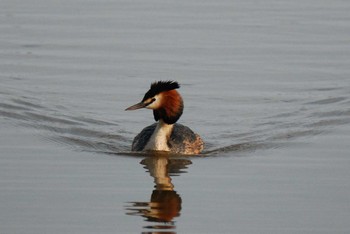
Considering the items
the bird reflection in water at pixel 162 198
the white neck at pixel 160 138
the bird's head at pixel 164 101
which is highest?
the bird's head at pixel 164 101

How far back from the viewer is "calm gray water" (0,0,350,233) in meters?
13.3

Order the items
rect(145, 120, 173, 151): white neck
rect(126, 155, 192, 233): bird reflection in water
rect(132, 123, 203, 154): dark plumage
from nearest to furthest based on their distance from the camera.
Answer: rect(126, 155, 192, 233): bird reflection in water
rect(145, 120, 173, 151): white neck
rect(132, 123, 203, 154): dark plumage

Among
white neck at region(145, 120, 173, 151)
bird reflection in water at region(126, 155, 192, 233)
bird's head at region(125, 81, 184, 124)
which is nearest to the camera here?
bird reflection in water at region(126, 155, 192, 233)

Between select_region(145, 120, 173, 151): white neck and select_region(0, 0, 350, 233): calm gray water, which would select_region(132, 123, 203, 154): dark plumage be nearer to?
select_region(145, 120, 173, 151): white neck

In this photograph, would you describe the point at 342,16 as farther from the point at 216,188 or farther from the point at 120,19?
the point at 216,188

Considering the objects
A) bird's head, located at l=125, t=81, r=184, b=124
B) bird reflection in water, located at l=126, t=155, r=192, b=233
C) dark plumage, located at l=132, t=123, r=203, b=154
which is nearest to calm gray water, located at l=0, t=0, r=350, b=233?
bird reflection in water, located at l=126, t=155, r=192, b=233

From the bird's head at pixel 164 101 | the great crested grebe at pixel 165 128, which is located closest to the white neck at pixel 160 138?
the great crested grebe at pixel 165 128

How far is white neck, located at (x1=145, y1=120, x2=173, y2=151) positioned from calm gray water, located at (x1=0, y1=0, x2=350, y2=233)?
0.97 feet

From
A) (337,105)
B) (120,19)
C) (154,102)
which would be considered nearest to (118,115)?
(154,102)

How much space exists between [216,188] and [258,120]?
5.44 metres

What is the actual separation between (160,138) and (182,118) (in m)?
2.82

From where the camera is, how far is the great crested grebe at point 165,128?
56.1ft

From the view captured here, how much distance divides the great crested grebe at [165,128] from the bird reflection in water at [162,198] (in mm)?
414

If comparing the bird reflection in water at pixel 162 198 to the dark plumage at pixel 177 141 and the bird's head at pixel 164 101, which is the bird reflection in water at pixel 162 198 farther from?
the bird's head at pixel 164 101
